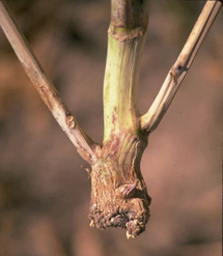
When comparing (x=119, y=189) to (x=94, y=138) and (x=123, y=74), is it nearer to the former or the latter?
(x=123, y=74)

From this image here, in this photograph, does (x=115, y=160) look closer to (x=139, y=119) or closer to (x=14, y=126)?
(x=139, y=119)

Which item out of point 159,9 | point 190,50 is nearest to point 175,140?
point 159,9

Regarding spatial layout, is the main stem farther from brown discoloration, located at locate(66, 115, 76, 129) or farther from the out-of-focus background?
the out-of-focus background

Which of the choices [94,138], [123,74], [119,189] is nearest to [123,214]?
[119,189]

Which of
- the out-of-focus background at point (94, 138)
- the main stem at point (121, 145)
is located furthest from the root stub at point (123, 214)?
the out-of-focus background at point (94, 138)

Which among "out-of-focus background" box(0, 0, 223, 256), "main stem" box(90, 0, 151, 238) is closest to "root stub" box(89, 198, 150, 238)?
"main stem" box(90, 0, 151, 238)

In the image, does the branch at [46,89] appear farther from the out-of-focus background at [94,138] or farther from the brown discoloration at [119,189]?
the out-of-focus background at [94,138]
